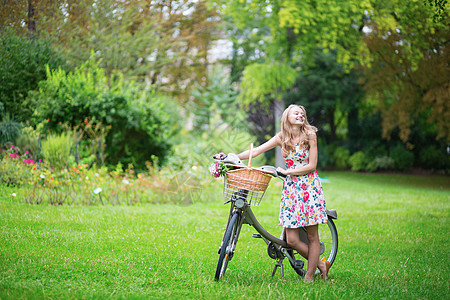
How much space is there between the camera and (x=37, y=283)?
385 cm

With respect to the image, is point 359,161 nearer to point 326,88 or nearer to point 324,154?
point 324,154

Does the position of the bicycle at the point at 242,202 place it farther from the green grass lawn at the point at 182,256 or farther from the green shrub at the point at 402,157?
the green shrub at the point at 402,157

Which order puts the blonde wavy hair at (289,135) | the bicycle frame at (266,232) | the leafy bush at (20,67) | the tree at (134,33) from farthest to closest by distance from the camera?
the tree at (134,33) → the leafy bush at (20,67) → the blonde wavy hair at (289,135) → the bicycle frame at (266,232)

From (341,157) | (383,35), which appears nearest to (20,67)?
(383,35)

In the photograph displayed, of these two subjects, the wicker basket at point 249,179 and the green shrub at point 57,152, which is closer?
the wicker basket at point 249,179

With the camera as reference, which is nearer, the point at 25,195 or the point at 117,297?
the point at 117,297

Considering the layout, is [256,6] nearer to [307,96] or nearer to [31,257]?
[307,96]

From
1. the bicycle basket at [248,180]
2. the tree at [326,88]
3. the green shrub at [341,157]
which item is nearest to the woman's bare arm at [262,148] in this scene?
the bicycle basket at [248,180]

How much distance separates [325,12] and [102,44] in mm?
7639

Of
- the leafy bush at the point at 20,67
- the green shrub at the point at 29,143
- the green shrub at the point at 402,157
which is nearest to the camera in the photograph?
the leafy bush at the point at 20,67

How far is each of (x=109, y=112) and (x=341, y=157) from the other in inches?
546

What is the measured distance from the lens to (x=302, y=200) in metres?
4.27

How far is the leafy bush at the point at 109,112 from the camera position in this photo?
11.6 meters

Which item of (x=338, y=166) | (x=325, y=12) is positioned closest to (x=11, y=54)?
(x=325, y=12)
